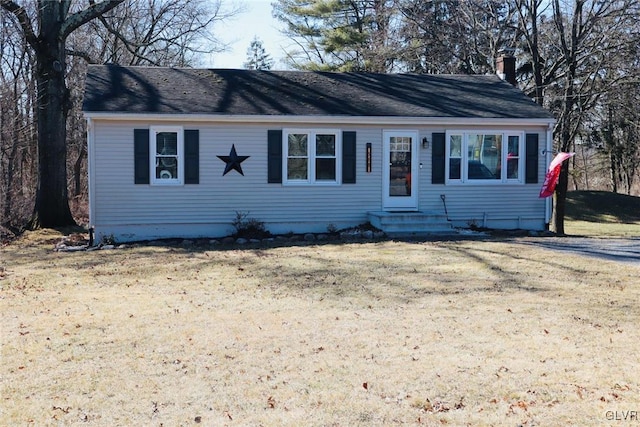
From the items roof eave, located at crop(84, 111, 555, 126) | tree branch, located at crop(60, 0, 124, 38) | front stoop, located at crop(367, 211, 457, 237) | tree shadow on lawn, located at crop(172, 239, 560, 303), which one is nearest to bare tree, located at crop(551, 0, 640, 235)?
roof eave, located at crop(84, 111, 555, 126)

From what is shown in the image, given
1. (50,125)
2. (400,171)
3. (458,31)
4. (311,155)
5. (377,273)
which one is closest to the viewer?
(377,273)

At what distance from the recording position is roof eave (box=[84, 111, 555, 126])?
13.5 metres

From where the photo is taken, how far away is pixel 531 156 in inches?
610

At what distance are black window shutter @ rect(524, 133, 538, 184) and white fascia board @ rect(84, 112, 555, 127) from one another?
1.13 ft

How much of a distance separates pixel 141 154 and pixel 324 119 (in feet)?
13.4

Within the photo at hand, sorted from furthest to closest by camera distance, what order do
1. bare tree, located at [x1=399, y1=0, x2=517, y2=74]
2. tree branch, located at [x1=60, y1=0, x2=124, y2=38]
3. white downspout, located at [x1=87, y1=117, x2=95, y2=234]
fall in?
bare tree, located at [x1=399, y1=0, x2=517, y2=74]
tree branch, located at [x1=60, y1=0, x2=124, y2=38]
white downspout, located at [x1=87, y1=117, x2=95, y2=234]

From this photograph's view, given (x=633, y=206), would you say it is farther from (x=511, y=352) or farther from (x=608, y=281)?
(x=511, y=352)

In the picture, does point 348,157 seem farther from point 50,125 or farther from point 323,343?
point 323,343

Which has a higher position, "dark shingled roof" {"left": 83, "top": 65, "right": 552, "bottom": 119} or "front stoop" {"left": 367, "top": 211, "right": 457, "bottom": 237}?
"dark shingled roof" {"left": 83, "top": 65, "right": 552, "bottom": 119}

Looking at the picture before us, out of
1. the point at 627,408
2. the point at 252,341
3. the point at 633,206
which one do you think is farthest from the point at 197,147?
the point at 633,206

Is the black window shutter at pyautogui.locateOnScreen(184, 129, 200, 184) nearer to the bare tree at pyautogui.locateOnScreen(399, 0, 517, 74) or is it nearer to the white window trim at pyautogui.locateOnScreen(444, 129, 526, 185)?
the white window trim at pyautogui.locateOnScreen(444, 129, 526, 185)

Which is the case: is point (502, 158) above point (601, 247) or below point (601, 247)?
above

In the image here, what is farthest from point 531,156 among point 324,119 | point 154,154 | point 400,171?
point 154,154

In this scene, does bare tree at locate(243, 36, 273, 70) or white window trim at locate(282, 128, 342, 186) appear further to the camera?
bare tree at locate(243, 36, 273, 70)
